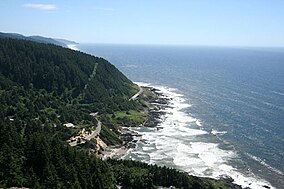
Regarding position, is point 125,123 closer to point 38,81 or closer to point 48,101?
point 48,101

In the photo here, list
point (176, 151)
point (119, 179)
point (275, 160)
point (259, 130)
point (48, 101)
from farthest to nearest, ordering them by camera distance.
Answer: point (48, 101), point (259, 130), point (176, 151), point (275, 160), point (119, 179)

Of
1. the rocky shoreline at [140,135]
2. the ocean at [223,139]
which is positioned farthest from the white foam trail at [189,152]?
the rocky shoreline at [140,135]

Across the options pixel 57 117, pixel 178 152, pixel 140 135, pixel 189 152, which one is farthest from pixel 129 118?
pixel 189 152

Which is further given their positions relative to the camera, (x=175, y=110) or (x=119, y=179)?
(x=175, y=110)

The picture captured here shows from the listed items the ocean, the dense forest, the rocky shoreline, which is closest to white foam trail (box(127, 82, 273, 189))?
the ocean

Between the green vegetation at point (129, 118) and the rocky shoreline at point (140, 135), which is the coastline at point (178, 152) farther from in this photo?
the green vegetation at point (129, 118)

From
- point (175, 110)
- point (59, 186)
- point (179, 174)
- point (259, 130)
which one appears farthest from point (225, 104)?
point (59, 186)

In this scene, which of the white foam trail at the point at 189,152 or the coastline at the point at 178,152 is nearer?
the coastline at the point at 178,152

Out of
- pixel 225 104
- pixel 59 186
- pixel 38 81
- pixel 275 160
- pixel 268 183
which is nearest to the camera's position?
pixel 59 186
